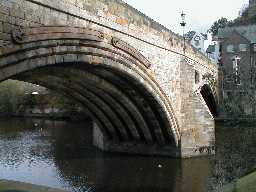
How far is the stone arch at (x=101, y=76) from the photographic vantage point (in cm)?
984

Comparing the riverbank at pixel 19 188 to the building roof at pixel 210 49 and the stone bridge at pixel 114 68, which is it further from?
the building roof at pixel 210 49

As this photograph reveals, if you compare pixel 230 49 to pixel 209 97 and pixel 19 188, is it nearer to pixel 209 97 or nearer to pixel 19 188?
pixel 209 97

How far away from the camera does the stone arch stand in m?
9.84

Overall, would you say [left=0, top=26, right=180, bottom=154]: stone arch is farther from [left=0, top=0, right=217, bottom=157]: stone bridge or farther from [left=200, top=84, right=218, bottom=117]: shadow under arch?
[left=200, top=84, right=218, bottom=117]: shadow under arch

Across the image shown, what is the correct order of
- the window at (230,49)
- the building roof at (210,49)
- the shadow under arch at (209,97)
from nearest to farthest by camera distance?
the shadow under arch at (209,97)
the window at (230,49)
the building roof at (210,49)

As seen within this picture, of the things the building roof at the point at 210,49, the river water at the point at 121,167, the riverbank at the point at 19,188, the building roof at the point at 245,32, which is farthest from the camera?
the building roof at the point at 210,49

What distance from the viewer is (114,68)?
14.3m

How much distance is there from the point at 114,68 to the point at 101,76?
1894 mm

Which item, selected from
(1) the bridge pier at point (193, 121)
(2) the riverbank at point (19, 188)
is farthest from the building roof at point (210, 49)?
(2) the riverbank at point (19, 188)

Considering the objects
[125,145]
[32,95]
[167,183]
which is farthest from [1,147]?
[32,95]

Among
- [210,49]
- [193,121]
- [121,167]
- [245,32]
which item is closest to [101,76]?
[121,167]

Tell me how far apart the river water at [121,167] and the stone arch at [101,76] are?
1.40 metres

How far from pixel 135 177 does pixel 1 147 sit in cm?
984

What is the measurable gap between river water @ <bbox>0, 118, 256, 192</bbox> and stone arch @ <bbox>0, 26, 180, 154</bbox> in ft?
4.59
